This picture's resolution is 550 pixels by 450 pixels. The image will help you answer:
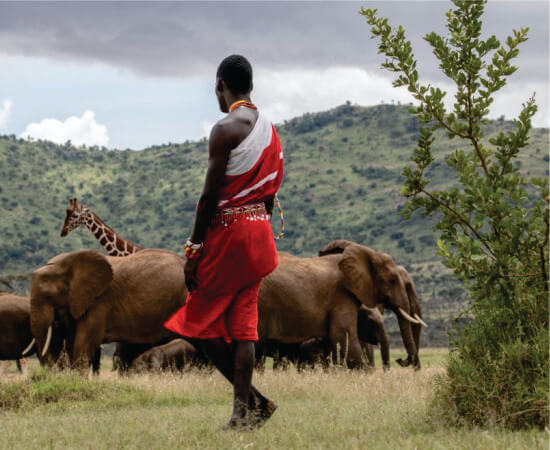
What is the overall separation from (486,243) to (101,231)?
12.8 meters

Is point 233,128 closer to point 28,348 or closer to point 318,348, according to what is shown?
point 28,348

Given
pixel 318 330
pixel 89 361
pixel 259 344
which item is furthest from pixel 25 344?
pixel 318 330

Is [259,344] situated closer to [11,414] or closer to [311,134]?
[11,414]

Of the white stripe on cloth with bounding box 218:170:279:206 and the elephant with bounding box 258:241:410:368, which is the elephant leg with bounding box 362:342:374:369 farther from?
the white stripe on cloth with bounding box 218:170:279:206

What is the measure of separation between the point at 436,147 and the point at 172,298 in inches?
4818

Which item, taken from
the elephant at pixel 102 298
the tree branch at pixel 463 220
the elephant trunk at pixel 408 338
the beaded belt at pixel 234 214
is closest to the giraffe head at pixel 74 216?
the elephant at pixel 102 298

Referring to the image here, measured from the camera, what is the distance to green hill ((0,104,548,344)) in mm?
100562

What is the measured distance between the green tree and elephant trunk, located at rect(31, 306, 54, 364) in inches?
268

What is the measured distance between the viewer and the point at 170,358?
48.3 ft

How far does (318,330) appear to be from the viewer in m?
12.6

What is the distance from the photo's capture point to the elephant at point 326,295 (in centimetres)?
1224

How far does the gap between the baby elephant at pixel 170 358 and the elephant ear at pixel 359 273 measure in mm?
3072

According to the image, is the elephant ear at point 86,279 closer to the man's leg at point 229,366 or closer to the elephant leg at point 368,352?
the elephant leg at point 368,352

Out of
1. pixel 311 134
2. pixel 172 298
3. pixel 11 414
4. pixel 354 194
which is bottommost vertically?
pixel 11 414
